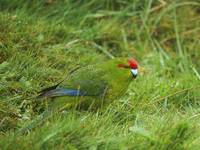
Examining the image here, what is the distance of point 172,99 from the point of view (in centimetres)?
503

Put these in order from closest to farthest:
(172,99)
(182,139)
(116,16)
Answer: (182,139) < (172,99) < (116,16)

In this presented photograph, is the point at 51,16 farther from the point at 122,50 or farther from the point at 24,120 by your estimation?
the point at 24,120

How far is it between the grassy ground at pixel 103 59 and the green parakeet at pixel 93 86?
0.13m

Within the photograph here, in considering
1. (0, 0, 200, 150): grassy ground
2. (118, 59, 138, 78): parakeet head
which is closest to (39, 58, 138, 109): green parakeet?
(118, 59, 138, 78): parakeet head

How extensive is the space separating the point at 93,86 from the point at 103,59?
1.47 m

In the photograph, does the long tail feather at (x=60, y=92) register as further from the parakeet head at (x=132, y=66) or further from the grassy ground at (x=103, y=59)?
the parakeet head at (x=132, y=66)

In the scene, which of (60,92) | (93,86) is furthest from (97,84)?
(60,92)

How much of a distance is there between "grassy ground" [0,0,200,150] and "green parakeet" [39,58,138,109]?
13 cm

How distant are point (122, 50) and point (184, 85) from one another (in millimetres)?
1285

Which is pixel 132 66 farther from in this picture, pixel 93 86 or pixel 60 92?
pixel 60 92

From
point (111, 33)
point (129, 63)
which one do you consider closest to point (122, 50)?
point (111, 33)

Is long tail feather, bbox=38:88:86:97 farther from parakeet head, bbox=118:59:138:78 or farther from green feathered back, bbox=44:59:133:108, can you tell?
parakeet head, bbox=118:59:138:78

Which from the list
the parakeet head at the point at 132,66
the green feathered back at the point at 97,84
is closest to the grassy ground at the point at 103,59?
the green feathered back at the point at 97,84

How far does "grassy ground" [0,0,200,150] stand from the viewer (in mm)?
3785
